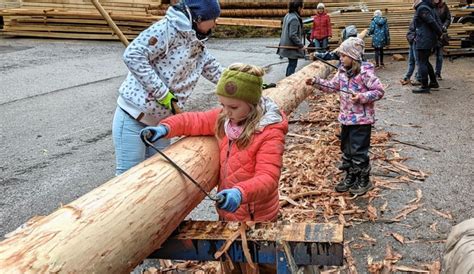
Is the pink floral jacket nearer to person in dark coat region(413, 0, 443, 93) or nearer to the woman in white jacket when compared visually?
the woman in white jacket

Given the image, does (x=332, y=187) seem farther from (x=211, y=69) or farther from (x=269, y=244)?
(x=269, y=244)

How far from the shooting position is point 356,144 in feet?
18.6

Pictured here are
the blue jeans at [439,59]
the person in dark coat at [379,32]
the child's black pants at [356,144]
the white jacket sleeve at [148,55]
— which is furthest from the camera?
the person in dark coat at [379,32]

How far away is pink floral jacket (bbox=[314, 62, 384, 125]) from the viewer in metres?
5.46

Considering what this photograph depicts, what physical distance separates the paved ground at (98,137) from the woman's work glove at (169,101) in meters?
1.81

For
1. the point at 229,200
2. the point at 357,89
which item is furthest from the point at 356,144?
the point at 229,200

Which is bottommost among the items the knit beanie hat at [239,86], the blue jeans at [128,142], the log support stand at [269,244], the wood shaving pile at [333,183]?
the wood shaving pile at [333,183]

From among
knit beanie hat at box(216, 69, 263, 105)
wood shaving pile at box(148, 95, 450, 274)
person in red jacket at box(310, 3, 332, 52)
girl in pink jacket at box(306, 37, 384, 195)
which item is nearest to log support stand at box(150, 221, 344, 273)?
knit beanie hat at box(216, 69, 263, 105)

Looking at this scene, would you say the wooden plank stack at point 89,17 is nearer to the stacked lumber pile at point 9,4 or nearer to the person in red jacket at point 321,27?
the stacked lumber pile at point 9,4

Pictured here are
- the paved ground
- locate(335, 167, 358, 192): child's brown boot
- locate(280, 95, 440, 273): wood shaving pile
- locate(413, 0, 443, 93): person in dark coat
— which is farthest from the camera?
locate(413, 0, 443, 93): person in dark coat

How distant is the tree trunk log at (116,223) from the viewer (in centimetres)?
219

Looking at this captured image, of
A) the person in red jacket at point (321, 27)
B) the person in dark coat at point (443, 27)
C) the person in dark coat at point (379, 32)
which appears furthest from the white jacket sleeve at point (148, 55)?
the person in red jacket at point (321, 27)

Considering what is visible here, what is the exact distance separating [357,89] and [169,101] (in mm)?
2500

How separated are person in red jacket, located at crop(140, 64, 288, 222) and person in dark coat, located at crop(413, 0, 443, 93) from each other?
27.9 ft
